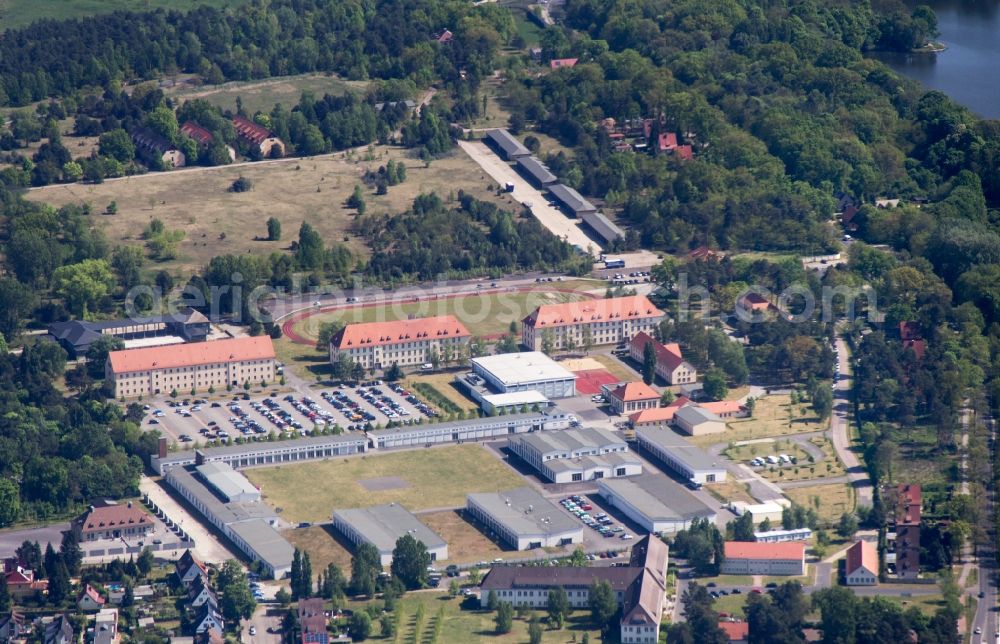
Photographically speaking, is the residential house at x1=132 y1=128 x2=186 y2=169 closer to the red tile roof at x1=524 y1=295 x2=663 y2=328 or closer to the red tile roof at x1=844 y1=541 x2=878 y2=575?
the red tile roof at x1=524 y1=295 x2=663 y2=328

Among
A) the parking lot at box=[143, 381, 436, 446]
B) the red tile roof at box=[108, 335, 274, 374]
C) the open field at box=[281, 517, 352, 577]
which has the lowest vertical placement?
the parking lot at box=[143, 381, 436, 446]

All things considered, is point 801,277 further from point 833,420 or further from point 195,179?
point 195,179

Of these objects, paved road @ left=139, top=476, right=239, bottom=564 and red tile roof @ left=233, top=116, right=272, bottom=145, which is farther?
red tile roof @ left=233, top=116, right=272, bottom=145

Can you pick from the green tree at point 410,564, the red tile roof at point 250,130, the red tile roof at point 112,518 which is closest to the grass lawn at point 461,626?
the green tree at point 410,564

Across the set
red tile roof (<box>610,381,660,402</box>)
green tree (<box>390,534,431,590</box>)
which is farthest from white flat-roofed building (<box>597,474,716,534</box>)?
green tree (<box>390,534,431,590</box>)

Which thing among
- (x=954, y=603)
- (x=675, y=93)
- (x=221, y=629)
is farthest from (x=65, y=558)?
(x=675, y=93)

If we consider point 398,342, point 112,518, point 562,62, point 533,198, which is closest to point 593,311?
point 398,342

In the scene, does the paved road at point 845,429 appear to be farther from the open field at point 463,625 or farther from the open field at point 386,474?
the open field at point 463,625
